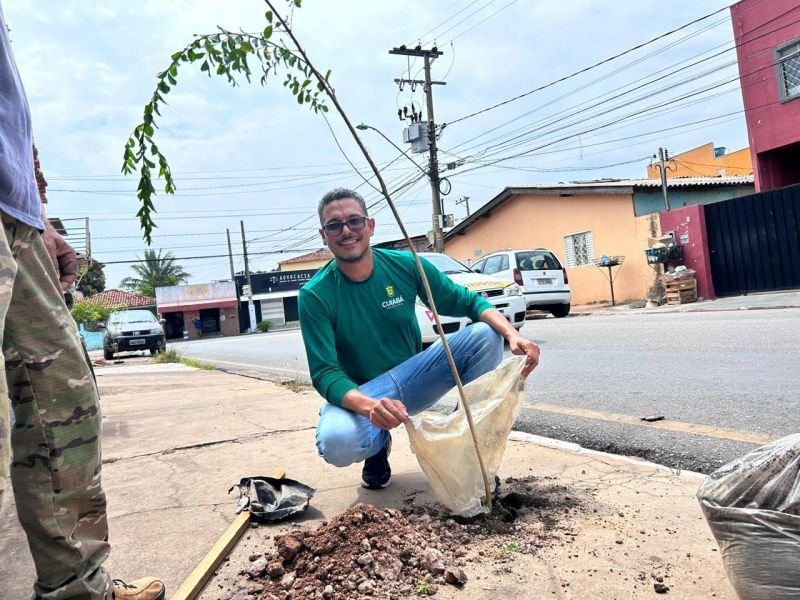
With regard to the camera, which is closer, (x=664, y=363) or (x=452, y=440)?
(x=452, y=440)

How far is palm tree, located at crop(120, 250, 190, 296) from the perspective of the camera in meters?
53.4

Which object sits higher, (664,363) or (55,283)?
(55,283)

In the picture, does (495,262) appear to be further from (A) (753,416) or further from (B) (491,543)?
(B) (491,543)

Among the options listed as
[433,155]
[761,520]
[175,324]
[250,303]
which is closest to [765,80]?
[433,155]

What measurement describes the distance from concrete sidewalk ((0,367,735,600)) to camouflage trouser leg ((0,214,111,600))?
0.52 meters

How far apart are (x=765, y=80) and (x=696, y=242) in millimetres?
4359

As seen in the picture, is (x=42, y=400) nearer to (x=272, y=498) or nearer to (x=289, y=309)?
(x=272, y=498)

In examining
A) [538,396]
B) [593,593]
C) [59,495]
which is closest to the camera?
[59,495]

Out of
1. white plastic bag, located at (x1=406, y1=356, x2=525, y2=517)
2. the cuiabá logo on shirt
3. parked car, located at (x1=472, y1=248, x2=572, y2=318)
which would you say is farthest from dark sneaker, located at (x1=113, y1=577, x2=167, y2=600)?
parked car, located at (x1=472, y1=248, x2=572, y2=318)

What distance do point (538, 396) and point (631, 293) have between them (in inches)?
550

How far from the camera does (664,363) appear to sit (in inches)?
234

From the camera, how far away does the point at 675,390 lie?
4637mm

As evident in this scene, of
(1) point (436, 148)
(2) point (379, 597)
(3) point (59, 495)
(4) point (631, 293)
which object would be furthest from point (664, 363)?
(1) point (436, 148)

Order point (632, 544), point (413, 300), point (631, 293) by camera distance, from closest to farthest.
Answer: point (632, 544)
point (413, 300)
point (631, 293)
